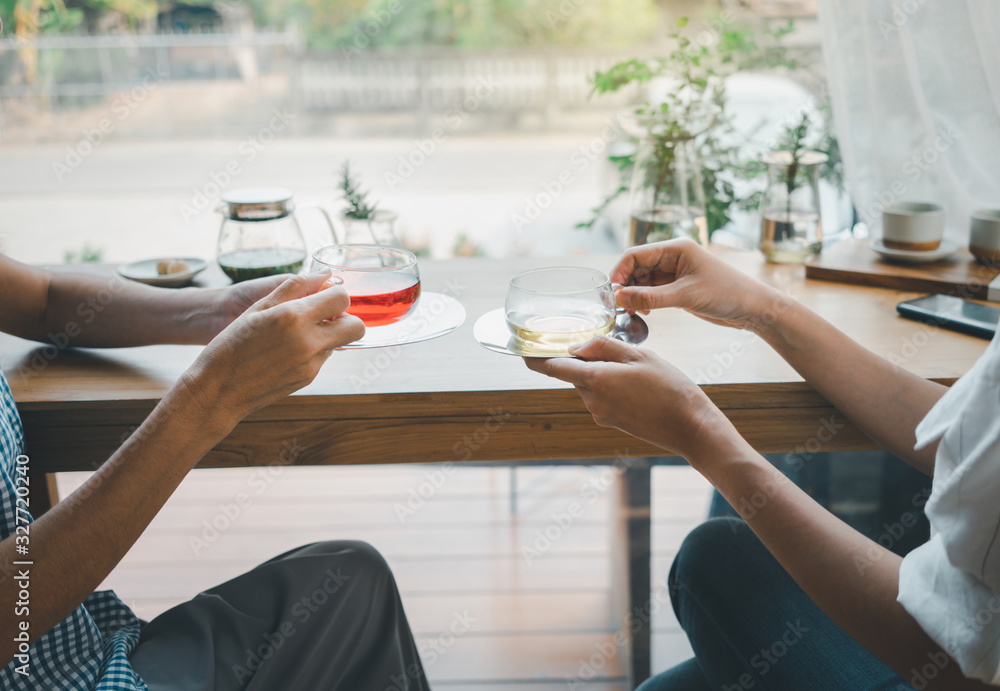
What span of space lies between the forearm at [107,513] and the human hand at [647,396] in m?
0.36

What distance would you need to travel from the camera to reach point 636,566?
1.48 m

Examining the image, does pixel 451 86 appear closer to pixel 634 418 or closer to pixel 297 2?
pixel 297 2

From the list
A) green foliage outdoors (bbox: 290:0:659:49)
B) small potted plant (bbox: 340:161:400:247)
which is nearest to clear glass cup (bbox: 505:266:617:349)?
small potted plant (bbox: 340:161:400:247)

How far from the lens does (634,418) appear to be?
79cm

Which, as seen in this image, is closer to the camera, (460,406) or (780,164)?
(460,406)

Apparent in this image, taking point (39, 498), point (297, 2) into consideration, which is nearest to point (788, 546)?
point (39, 498)

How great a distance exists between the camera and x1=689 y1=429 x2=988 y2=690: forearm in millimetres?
653

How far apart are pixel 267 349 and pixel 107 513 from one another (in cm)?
21

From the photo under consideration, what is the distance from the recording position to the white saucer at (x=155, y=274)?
4.09 feet

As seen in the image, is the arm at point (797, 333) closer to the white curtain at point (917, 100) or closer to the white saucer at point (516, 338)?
the white saucer at point (516, 338)

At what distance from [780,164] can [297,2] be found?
698cm

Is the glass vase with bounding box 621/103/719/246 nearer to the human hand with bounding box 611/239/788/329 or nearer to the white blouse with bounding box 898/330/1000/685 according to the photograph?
the human hand with bounding box 611/239/788/329

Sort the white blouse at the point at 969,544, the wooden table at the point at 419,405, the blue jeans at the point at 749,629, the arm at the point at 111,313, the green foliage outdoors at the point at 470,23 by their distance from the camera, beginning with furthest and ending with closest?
1. the green foliage outdoors at the point at 470,23
2. the arm at the point at 111,313
3. the wooden table at the point at 419,405
4. the blue jeans at the point at 749,629
5. the white blouse at the point at 969,544

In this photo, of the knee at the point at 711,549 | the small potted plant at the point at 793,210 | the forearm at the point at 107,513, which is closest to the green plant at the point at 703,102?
the small potted plant at the point at 793,210
